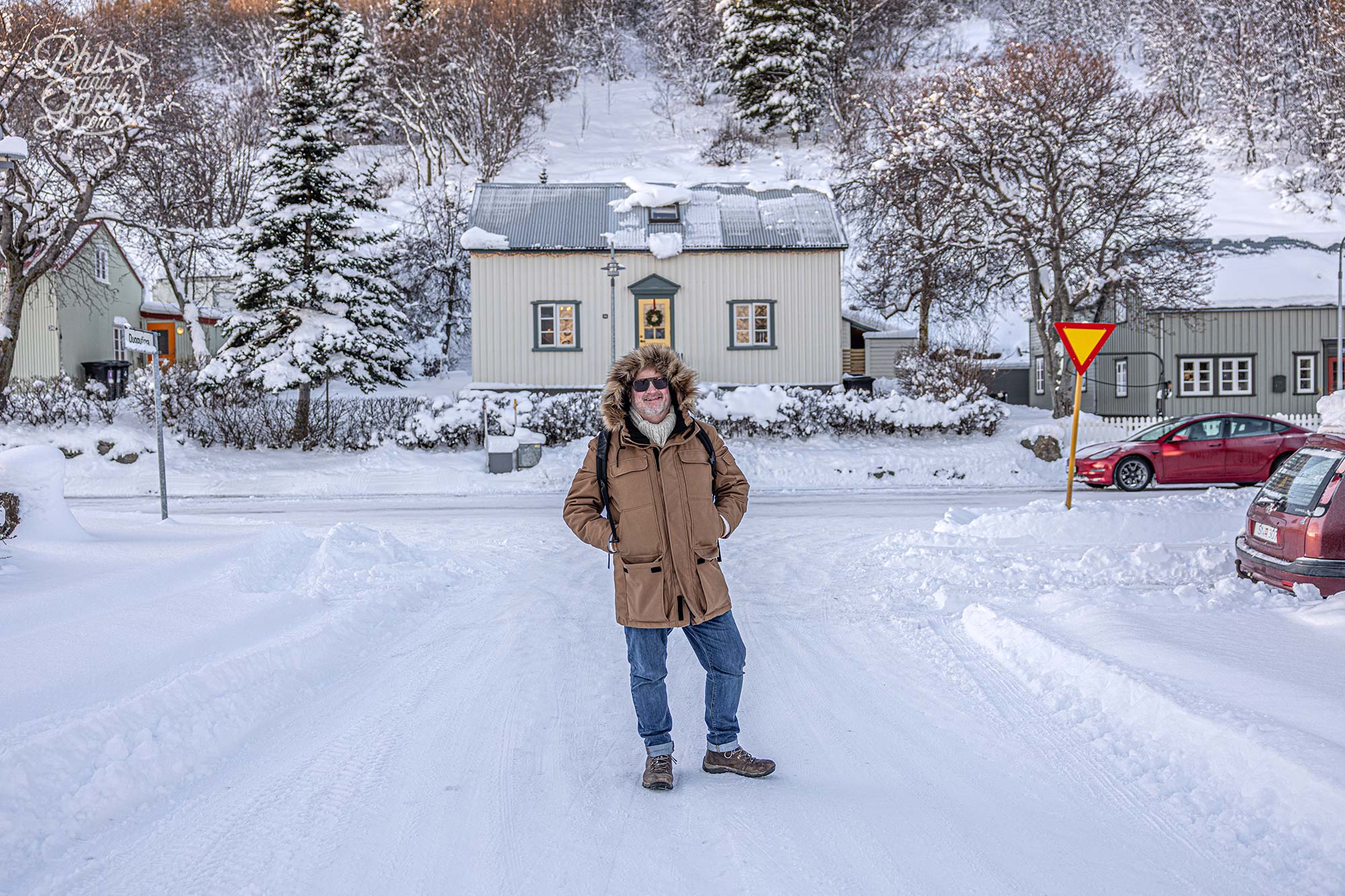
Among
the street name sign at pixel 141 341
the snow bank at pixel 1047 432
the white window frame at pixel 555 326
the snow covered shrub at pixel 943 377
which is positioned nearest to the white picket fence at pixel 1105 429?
the snow bank at pixel 1047 432

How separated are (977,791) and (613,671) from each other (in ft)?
8.88

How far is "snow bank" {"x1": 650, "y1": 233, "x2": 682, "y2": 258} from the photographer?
94.9ft

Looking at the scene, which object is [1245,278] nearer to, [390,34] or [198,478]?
[198,478]

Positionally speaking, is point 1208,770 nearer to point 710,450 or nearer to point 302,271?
point 710,450

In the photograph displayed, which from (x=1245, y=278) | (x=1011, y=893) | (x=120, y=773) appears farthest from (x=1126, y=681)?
(x=1245, y=278)

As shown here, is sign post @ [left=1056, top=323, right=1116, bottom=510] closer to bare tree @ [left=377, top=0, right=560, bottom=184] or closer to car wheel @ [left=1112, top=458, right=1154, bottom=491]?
car wheel @ [left=1112, top=458, right=1154, bottom=491]

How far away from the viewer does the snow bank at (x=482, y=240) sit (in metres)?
28.4

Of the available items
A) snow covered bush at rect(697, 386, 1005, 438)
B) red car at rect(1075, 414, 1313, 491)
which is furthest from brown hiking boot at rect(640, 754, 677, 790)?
snow covered bush at rect(697, 386, 1005, 438)

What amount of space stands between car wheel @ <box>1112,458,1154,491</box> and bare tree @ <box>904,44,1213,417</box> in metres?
8.32

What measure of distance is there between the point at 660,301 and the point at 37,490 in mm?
21856

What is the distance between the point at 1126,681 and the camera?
5.20m

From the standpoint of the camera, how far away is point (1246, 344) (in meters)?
32.0

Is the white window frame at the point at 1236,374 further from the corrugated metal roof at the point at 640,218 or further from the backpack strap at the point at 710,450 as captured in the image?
the backpack strap at the point at 710,450

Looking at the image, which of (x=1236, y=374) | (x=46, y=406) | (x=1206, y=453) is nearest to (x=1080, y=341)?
(x=1206, y=453)
